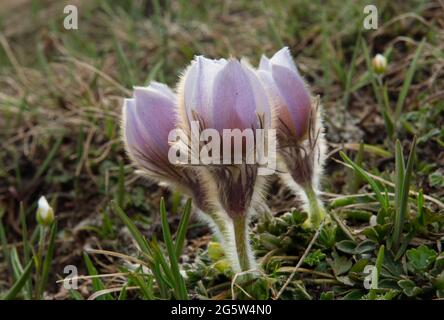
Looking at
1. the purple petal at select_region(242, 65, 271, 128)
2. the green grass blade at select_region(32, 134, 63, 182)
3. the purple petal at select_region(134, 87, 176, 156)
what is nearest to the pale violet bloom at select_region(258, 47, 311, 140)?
the purple petal at select_region(242, 65, 271, 128)

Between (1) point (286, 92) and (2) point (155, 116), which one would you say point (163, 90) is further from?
(1) point (286, 92)

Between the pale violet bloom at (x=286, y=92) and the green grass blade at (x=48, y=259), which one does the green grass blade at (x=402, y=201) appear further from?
the green grass blade at (x=48, y=259)

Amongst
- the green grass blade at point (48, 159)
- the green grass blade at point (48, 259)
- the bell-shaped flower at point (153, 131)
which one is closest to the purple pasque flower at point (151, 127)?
the bell-shaped flower at point (153, 131)

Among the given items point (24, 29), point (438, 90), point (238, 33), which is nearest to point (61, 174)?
point (238, 33)

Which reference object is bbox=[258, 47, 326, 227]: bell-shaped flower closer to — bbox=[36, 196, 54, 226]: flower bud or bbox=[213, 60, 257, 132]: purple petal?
bbox=[213, 60, 257, 132]: purple petal

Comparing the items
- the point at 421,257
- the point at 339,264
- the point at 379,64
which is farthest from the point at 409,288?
the point at 379,64

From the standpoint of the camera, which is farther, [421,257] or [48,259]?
[48,259]
